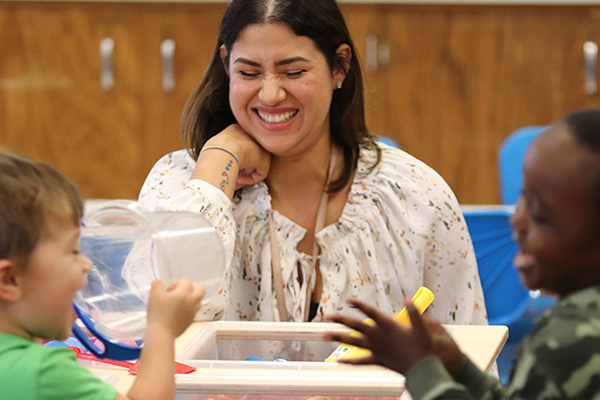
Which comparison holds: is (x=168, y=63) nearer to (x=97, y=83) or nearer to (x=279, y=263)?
(x=97, y=83)

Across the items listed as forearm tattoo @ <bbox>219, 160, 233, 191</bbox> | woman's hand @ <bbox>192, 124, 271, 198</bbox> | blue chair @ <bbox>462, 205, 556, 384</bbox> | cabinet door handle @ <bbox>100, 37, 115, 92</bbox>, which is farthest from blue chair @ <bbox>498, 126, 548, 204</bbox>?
cabinet door handle @ <bbox>100, 37, 115, 92</bbox>

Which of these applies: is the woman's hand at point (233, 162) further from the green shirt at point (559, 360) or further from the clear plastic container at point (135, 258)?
the green shirt at point (559, 360)

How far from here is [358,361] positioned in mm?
795

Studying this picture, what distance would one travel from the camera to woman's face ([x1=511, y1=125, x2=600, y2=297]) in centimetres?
70

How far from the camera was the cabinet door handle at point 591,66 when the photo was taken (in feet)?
11.5

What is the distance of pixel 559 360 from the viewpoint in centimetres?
69

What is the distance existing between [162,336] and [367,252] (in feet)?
2.85

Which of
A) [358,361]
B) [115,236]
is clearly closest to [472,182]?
[115,236]

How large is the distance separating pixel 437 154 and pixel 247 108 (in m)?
1.93

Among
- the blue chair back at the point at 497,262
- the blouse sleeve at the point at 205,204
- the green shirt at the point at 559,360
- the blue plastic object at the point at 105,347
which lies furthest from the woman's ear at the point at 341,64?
the green shirt at the point at 559,360

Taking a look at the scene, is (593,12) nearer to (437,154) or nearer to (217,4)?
(437,154)

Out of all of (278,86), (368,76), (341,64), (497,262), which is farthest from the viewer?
(368,76)

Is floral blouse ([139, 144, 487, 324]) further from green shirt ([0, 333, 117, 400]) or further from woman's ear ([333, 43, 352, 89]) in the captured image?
green shirt ([0, 333, 117, 400])

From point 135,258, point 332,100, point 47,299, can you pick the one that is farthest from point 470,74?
point 47,299
